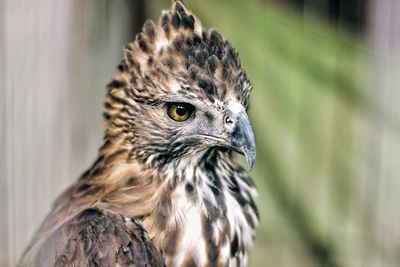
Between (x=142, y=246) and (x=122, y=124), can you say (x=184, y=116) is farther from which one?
(x=142, y=246)

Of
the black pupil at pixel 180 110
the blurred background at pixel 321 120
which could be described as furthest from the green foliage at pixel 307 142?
the black pupil at pixel 180 110

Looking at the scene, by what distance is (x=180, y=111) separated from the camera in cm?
195

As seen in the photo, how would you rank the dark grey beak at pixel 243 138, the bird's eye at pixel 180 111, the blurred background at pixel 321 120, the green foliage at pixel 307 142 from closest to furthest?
the dark grey beak at pixel 243 138, the bird's eye at pixel 180 111, the blurred background at pixel 321 120, the green foliage at pixel 307 142

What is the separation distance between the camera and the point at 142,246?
1.89 meters

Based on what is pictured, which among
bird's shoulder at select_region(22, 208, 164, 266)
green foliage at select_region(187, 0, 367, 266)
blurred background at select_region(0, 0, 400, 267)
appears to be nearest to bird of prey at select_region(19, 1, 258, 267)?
bird's shoulder at select_region(22, 208, 164, 266)

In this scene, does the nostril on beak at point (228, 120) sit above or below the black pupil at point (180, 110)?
below

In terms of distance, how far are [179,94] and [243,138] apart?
209 mm

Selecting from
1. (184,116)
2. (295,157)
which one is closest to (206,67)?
(184,116)

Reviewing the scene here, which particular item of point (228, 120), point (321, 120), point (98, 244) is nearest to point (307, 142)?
point (321, 120)

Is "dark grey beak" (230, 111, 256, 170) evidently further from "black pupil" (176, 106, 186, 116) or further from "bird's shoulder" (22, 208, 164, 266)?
"bird's shoulder" (22, 208, 164, 266)

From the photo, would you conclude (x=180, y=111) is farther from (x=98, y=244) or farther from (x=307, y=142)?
(x=307, y=142)

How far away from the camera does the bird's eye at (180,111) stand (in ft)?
6.35

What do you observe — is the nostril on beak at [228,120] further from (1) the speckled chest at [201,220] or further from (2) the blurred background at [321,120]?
(2) the blurred background at [321,120]

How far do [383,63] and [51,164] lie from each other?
192 centimetres
